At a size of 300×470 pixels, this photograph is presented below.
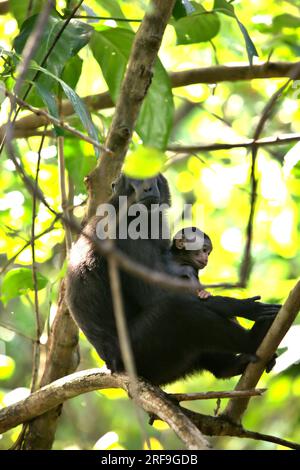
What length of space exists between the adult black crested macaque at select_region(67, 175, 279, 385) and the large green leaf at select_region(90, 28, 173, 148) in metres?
0.55

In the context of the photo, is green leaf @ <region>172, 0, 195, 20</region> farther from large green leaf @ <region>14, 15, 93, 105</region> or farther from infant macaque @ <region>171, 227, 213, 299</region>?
infant macaque @ <region>171, 227, 213, 299</region>

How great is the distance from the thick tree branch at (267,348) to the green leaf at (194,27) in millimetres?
2251

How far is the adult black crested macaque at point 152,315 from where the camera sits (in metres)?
3.48

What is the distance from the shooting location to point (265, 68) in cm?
522

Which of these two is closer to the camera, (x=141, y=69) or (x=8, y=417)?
(x=141, y=69)

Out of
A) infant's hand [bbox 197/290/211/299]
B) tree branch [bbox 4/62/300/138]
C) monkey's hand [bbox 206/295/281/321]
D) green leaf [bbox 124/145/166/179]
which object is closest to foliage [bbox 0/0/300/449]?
green leaf [bbox 124/145/166/179]

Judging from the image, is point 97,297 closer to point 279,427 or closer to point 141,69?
point 141,69

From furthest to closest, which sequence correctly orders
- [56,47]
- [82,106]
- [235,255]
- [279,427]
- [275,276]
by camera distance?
[275,276] → [235,255] → [279,427] → [56,47] → [82,106]

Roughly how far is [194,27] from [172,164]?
3.70 feet

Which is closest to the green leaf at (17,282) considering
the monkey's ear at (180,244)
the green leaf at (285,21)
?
the monkey's ear at (180,244)

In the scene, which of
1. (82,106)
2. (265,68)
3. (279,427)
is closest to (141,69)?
(82,106)

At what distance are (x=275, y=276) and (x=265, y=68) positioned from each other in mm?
3658
